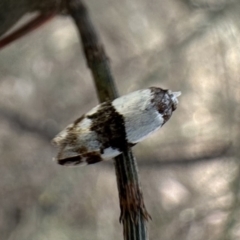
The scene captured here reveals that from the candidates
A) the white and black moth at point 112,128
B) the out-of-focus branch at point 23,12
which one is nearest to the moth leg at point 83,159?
the white and black moth at point 112,128

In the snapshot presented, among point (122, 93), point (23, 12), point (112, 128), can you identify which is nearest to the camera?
point (112, 128)

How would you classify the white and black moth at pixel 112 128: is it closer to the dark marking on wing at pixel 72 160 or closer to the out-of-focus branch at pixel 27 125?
the dark marking on wing at pixel 72 160

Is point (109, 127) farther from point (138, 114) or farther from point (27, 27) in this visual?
point (27, 27)

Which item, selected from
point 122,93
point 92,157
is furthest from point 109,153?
point 122,93

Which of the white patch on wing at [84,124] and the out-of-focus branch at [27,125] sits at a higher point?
the out-of-focus branch at [27,125]

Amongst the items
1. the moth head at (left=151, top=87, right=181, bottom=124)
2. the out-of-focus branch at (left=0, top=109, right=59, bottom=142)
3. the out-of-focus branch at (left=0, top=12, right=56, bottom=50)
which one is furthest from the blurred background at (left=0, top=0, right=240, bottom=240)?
the moth head at (left=151, top=87, right=181, bottom=124)

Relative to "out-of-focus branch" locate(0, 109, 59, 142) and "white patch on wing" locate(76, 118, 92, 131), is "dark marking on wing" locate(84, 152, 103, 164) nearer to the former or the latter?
"white patch on wing" locate(76, 118, 92, 131)
